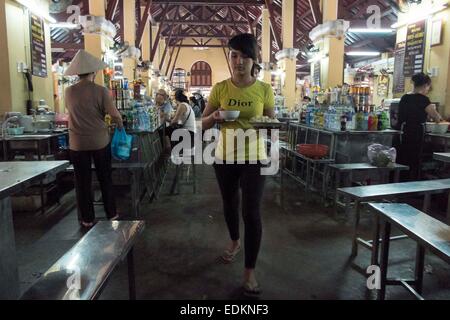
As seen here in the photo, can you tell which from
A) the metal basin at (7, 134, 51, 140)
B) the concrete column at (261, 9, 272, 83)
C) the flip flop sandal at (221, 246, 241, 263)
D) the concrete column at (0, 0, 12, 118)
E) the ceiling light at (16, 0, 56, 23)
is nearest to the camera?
the flip flop sandal at (221, 246, 241, 263)

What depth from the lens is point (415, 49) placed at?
5.96 metres

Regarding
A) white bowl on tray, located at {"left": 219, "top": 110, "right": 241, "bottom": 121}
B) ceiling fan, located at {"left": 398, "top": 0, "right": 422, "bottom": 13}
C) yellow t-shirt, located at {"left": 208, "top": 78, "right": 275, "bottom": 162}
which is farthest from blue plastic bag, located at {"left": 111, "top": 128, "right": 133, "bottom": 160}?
ceiling fan, located at {"left": 398, "top": 0, "right": 422, "bottom": 13}

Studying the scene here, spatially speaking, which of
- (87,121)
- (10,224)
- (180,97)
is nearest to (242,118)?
(10,224)

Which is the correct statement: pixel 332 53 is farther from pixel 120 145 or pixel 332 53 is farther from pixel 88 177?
pixel 88 177

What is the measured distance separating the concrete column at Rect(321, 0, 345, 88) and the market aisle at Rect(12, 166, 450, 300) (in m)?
4.03

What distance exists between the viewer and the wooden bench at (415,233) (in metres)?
1.70

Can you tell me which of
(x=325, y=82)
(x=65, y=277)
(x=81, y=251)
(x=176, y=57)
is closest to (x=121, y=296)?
(x=81, y=251)

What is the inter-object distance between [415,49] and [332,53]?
5.98 feet

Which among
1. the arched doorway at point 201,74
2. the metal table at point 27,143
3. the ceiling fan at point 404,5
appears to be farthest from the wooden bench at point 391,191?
the arched doorway at point 201,74

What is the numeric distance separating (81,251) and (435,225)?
6.21 ft

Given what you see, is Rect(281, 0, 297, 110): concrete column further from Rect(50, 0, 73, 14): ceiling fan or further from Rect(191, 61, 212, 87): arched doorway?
Rect(191, 61, 212, 87): arched doorway

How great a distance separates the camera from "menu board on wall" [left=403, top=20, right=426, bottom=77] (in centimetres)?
579

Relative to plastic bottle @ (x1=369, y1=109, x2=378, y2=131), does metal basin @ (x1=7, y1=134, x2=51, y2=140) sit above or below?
below

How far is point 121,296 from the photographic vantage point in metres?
2.41
